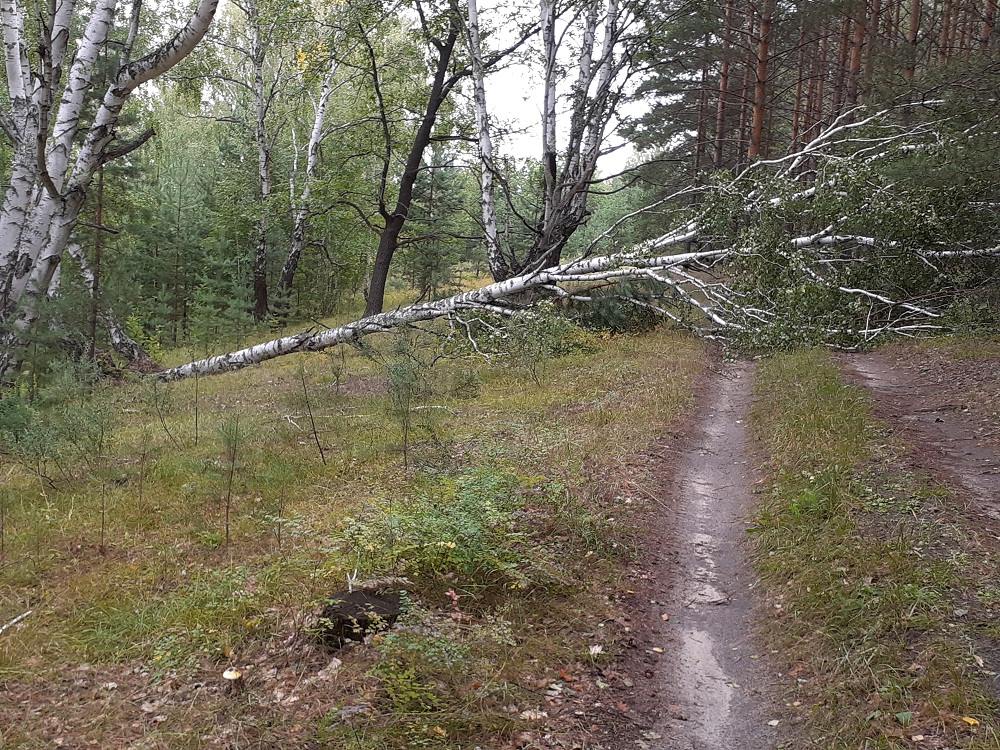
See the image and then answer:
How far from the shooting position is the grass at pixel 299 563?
12.3 feet

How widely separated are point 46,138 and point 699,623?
27.8ft

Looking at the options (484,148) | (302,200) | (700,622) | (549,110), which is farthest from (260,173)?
(700,622)

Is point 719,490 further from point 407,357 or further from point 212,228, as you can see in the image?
point 212,228

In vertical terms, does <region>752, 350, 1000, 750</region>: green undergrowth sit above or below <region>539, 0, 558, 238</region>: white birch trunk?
below

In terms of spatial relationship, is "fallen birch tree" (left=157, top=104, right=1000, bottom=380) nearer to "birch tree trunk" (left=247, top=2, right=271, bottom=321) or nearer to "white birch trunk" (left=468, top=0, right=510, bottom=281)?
"white birch trunk" (left=468, top=0, right=510, bottom=281)

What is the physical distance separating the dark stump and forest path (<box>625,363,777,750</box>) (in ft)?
5.27

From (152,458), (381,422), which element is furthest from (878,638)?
(152,458)

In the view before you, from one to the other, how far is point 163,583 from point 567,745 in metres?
3.15

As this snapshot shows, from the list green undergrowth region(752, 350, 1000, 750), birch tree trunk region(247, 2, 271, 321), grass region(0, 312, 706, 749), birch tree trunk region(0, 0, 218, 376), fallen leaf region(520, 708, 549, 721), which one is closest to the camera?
green undergrowth region(752, 350, 1000, 750)

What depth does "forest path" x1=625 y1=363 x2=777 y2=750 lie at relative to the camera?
396 cm

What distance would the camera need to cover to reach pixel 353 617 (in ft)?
14.2

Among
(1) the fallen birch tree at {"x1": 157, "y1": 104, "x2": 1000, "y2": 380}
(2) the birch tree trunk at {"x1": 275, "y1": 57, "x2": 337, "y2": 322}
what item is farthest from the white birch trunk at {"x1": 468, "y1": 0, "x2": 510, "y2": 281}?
(2) the birch tree trunk at {"x1": 275, "y1": 57, "x2": 337, "y2": 322}

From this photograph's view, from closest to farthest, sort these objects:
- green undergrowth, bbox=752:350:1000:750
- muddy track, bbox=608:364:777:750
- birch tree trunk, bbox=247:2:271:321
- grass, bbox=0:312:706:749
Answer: green undergrowth, bbox=752:350:1000:750 < grass, bbox=0:312:706:749 < muddy track, bbox=608:364:777:750 < birch tree trunk, bbox=247:2:271:321

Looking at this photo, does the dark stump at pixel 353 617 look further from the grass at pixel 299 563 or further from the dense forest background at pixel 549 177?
the dense forest background at pixel 549 177
